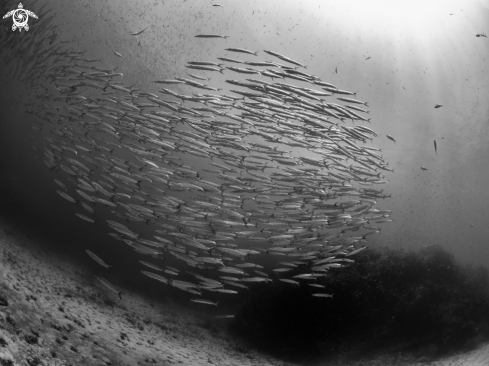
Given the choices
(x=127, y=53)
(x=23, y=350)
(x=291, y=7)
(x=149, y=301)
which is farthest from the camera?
(x=127, y=53)

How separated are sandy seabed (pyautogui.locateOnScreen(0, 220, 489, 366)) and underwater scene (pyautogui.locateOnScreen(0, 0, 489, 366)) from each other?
0.21ft

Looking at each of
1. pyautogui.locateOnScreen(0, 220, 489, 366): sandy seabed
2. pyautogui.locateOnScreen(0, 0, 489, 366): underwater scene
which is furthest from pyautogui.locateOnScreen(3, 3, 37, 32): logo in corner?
pyautogui.locateOnScreen(0, 220, 489, 366): sandy seabed

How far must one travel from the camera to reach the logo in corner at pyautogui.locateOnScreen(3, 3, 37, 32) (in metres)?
13.1

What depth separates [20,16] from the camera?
1356 cm

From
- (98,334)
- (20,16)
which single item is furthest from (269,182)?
(20,16)

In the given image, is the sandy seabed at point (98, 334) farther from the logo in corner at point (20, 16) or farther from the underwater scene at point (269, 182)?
the logo in corner at point (20, 16)

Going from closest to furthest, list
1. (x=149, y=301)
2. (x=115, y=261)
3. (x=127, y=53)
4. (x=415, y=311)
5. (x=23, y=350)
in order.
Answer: (x=23, y=350), (x=415, y=311), (x=149, y=301), (x=127, y=53), (x=115, y=261)

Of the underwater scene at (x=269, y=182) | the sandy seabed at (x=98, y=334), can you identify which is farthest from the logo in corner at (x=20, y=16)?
the sandy seabed at (x=98, y=334)

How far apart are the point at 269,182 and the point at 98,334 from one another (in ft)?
18.0

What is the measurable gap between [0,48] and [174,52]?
35.4ft

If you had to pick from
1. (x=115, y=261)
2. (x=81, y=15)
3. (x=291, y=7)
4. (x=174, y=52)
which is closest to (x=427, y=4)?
(x=291, y=7)

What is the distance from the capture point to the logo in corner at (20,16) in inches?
516

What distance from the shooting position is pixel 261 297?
12.1 meters

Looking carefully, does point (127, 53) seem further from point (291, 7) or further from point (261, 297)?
point (261, 297)
